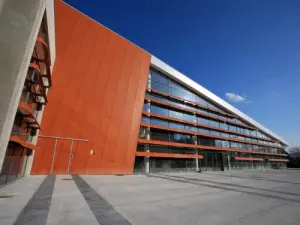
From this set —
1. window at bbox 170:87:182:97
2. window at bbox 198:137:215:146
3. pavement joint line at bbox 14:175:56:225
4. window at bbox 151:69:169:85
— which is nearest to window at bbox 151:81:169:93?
window at bbox 151:69:169:85

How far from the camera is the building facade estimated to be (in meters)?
11.0

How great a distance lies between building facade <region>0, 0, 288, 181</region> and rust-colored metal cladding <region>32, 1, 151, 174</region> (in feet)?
0.30

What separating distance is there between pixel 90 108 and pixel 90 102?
2.26 ft

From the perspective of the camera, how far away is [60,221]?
167 inches

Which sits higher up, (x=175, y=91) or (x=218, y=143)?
(x=175, y=91)

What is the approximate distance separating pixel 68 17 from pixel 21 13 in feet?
39.3

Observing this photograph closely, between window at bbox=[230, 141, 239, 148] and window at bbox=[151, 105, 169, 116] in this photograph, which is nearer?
window at bbox=[151, 105, 169, 116]

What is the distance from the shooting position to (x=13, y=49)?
26.6ft

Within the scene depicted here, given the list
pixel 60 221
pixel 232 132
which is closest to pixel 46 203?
pixel 60 221

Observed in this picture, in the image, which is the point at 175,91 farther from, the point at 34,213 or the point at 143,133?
the point at 34,213

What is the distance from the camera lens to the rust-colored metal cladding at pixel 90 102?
55.6ft

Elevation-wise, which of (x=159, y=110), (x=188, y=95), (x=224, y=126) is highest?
(x=188, y=95)

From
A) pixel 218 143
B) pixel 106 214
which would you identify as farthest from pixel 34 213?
pixel 218 143

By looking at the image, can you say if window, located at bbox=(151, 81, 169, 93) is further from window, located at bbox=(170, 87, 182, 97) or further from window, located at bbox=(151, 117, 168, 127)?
window, located at bbox=(151, 117, 168, 127)
